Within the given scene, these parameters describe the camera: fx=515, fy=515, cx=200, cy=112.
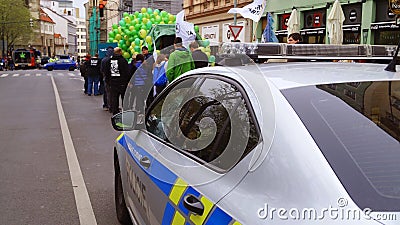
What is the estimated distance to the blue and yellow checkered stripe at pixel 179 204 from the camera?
220 cm

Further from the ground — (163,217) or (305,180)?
(305,180)

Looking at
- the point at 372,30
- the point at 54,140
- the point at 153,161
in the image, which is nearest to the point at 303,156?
the point at 153,161

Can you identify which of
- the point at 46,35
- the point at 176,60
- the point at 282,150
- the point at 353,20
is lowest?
the point at 282,150

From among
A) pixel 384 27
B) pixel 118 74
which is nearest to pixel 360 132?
pixel 118 74

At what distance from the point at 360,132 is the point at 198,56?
5816 mm

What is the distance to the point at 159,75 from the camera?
9617 mm

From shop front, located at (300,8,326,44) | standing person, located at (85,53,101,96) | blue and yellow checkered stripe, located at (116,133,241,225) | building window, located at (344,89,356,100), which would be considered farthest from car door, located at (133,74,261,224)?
shop front, located at (300,8,326,44)

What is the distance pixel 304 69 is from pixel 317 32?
61.2 feet

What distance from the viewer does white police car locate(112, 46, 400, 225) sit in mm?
1931

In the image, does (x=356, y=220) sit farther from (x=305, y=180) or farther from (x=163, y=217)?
(x=163, y=217)

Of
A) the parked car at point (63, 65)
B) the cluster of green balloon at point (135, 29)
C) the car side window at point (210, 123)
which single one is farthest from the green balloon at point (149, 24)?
the parked car at point (63, 65)

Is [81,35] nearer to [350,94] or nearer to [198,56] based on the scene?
[198,56]

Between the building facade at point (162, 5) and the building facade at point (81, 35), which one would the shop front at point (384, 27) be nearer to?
the building facade at point (162, 5)

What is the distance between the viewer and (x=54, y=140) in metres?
9.28
